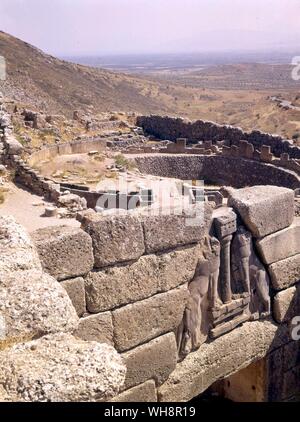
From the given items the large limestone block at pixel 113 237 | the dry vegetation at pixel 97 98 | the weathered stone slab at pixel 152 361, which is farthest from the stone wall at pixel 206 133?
the large limestone block at pixel 113 237

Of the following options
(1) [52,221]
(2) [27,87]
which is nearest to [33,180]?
(1) [52,221]

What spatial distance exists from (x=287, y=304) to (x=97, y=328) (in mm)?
2876

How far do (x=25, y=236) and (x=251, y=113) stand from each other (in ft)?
187

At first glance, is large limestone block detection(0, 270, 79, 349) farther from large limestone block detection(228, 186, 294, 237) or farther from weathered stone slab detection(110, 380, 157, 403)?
large limestone block detection(228, 186, 294, 237)

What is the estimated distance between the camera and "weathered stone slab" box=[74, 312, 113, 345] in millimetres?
5219

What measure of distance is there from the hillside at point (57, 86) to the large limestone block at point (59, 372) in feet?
143

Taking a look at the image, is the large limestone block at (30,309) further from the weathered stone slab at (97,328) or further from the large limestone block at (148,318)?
the large limestone block at (148,318)

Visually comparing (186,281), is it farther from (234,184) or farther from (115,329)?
(234,184)

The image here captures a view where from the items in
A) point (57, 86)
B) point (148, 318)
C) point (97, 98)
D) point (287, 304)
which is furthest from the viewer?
point (97, 98)

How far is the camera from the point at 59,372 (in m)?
3.16

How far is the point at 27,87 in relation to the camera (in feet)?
161

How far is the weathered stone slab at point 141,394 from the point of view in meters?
5.62

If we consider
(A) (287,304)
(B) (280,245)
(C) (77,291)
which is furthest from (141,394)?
(B) (280,245)

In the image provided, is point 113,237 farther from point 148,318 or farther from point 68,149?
point 68,149
